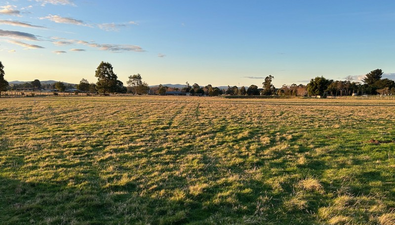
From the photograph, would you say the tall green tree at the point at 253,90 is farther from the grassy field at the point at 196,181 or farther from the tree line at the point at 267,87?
the grassy field at the point at 196,181

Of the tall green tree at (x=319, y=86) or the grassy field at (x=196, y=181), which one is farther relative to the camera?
the tall green tree at (x=319, y=86)

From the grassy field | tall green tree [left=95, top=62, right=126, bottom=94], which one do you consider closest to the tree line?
tall green tree [left=95, top=62, right=126, bottom=94]

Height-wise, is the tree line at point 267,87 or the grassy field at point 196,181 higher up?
the tree line at point 267,87

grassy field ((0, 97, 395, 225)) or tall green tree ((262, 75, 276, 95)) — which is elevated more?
tall green tree ((262, 75, 276, 95))

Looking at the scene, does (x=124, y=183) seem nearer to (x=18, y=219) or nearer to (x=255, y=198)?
(x=18, y=219)

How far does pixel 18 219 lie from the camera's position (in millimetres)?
4473

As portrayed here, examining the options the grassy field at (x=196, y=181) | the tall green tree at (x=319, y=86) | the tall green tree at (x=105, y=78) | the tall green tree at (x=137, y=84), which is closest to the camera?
the grassy field at (x=196, y=181)

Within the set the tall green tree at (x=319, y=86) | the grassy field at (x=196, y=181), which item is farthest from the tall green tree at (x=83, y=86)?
the grassy field at (x=196, y=181)

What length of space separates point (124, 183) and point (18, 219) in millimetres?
2284

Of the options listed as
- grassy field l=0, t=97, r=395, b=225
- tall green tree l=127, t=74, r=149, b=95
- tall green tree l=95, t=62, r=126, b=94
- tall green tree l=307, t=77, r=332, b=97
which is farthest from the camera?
tall green tree l=127, t=74, r=149, b=95

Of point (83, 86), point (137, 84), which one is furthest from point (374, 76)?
point (83, 86)

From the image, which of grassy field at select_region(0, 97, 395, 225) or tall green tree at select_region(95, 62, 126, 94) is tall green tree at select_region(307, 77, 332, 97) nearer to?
tall green tree at select_region(95, 62, 126, 94)

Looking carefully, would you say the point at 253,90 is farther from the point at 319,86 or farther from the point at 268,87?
the point at 319,86

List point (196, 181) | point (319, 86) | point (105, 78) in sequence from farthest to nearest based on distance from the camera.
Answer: point (319, 86), point (105, 78), point (196, 181)
